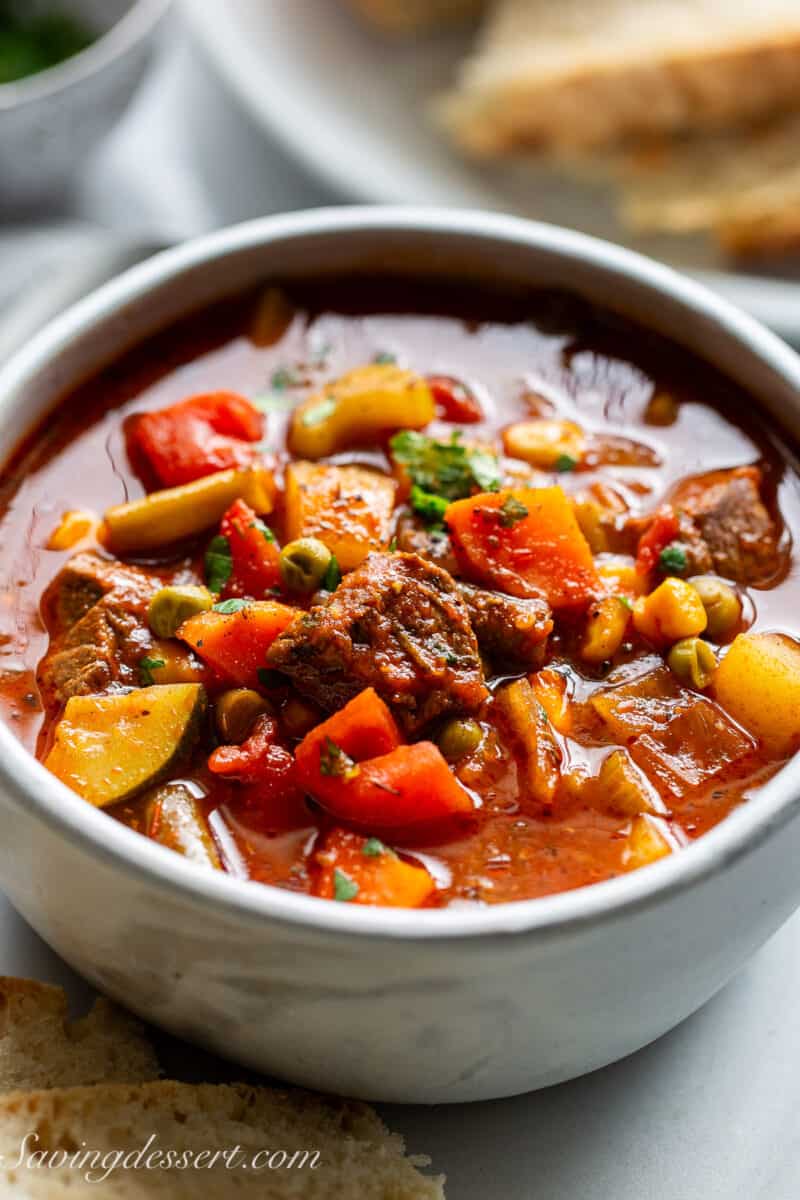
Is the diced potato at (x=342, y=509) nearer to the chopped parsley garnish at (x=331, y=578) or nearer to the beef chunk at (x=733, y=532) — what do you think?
the chopped parsley garnish at (x=331, y=578)

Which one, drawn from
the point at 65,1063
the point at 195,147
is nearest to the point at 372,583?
the point at 65,1063

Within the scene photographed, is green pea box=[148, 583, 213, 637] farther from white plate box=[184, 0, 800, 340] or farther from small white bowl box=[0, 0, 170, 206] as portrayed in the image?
small white bowl box=[0, 0, 170, 206]

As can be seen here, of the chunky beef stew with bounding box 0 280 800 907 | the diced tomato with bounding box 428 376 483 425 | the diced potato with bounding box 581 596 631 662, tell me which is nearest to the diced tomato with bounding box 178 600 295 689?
the chunky beef stew with bounding box 0 280 800 907

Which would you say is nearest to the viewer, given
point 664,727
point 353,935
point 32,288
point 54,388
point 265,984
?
point 353,935

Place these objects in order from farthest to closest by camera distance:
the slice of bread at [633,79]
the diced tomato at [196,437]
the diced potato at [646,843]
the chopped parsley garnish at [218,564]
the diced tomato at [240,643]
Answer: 1. the slice of bread at [633,79]
2. the diced tomato at [196,437]
3. the chopped parsley garnish at [218,564]
4. the diced tomato at [240,643]
5. the diced potato at [646,843]

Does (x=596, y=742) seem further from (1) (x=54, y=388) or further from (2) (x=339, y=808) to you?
(1) (x=54, y=388)

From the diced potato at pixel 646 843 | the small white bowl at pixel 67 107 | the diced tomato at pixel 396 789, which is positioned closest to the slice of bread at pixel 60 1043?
the diced tomato at pixel 396 789
